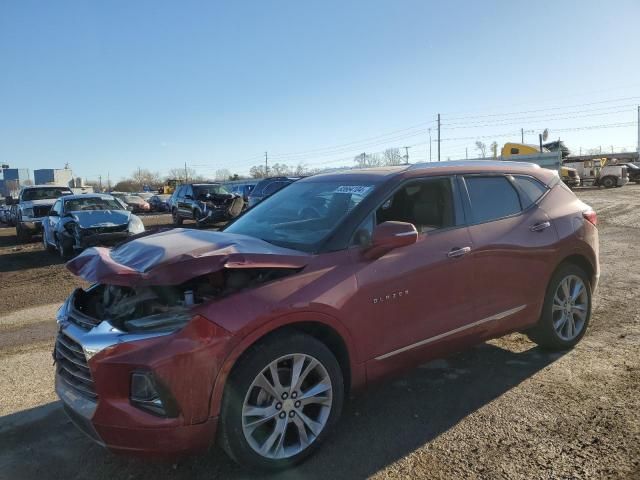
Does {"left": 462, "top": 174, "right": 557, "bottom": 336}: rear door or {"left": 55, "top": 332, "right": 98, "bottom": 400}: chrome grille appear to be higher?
{"left": 462, "top": 174, "right": 557, "bottom": 336}: rear door

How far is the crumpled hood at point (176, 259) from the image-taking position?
2.85 m

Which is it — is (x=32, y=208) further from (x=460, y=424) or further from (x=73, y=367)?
(x=460, y=424)

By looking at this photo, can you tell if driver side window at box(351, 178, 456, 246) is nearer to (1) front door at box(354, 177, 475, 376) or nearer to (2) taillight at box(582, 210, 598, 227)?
(1) front door at box(354, 177, 475, 376)

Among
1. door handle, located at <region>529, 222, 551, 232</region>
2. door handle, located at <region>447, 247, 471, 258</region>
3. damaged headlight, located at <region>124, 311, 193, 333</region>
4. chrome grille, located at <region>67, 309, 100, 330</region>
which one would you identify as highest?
door handle, located at <region>529, 222, 551, 232</region>

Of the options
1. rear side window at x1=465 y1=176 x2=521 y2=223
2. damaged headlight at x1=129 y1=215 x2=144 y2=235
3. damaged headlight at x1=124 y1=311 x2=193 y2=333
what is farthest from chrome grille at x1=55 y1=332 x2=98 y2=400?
damaged headlight at x1=129 y1=215 x2=144 y2=235

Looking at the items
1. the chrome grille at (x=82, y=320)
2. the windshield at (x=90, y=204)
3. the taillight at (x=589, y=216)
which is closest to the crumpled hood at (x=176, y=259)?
the chrome grille at (x=82, y=320)

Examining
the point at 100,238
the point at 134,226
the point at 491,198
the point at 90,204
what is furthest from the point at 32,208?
the point at 491,198

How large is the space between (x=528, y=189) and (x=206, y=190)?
16854 millimetres

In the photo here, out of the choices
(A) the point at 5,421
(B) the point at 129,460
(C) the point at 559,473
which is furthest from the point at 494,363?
(A) the point at 5,421

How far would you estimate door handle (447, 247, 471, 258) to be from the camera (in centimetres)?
370

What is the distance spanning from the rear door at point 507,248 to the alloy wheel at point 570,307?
0.99ft

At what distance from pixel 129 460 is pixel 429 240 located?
246 centimetres

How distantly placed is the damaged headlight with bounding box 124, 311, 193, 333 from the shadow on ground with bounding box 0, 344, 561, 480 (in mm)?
935

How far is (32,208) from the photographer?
16.1 meters
